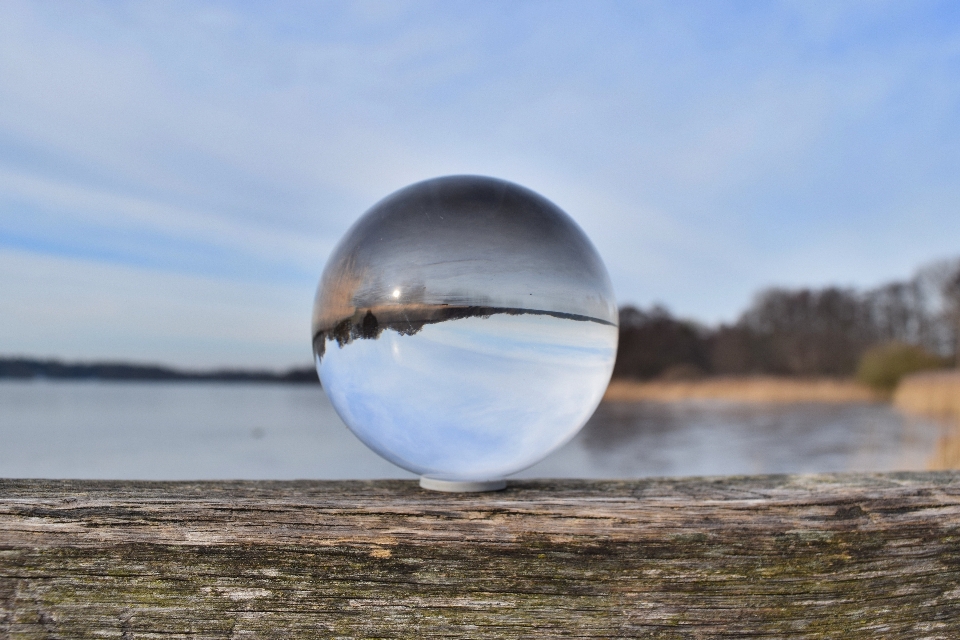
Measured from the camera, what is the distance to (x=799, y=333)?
31562 mm

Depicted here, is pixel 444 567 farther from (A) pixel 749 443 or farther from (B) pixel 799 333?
(B) pixel 799 333

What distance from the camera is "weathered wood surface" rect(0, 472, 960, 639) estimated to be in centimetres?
111

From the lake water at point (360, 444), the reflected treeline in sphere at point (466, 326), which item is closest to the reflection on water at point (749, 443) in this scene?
the lake water at point (360, 444)

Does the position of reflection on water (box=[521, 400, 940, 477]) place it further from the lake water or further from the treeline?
the treeline

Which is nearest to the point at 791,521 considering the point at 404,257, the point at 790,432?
the point at 404,257

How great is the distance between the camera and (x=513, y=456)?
4.36 feet

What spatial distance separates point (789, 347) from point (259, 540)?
32.5m

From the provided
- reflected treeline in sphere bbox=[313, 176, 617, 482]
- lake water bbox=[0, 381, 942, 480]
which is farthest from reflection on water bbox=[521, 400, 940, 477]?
reflected treeline in sphere bbox=[313, 176, 617, 482]

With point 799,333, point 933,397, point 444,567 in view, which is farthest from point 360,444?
point 799,333

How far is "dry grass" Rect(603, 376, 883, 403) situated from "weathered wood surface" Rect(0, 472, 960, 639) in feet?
73.5

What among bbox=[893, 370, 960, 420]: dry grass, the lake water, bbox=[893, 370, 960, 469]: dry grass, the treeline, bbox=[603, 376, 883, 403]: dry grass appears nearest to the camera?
the lake water

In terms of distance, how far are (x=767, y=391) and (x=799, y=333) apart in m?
10.1

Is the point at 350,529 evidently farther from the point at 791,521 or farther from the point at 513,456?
the point at 791,521

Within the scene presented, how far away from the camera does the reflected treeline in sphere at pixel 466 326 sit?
3.97ft
